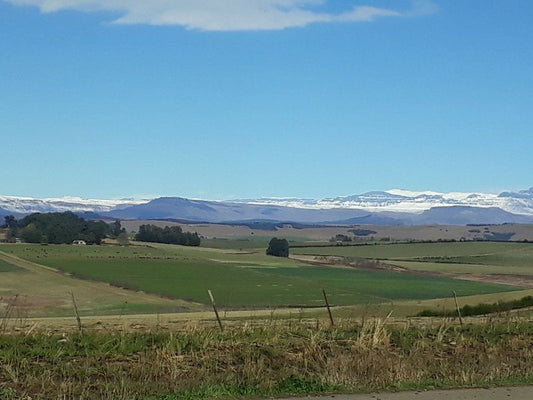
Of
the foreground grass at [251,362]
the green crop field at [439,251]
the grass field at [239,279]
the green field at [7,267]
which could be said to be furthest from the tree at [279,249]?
the foreground grass at [251,362]

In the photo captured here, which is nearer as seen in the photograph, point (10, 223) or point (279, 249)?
point (279, 249)

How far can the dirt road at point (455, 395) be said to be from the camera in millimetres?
14242

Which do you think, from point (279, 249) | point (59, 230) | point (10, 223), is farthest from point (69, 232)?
point (10, 223)

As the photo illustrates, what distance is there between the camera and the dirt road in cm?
1424

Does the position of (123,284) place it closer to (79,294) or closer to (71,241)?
(79,294)

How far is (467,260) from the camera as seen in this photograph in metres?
137

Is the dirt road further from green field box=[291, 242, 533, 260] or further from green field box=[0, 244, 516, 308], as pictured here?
green field box=[291, 242, 533, 260]

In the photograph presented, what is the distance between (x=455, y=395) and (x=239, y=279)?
7667 centimetres

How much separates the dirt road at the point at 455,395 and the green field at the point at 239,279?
155ft

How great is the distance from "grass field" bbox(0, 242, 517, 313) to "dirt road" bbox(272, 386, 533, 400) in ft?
→ 151

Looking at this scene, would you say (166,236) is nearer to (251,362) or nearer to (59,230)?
(59,230)

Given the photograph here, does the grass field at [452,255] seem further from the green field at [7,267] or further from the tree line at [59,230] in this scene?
the green field at [7,267]

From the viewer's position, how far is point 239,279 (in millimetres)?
90812

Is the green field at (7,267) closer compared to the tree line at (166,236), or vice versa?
the green field at (7,267)
